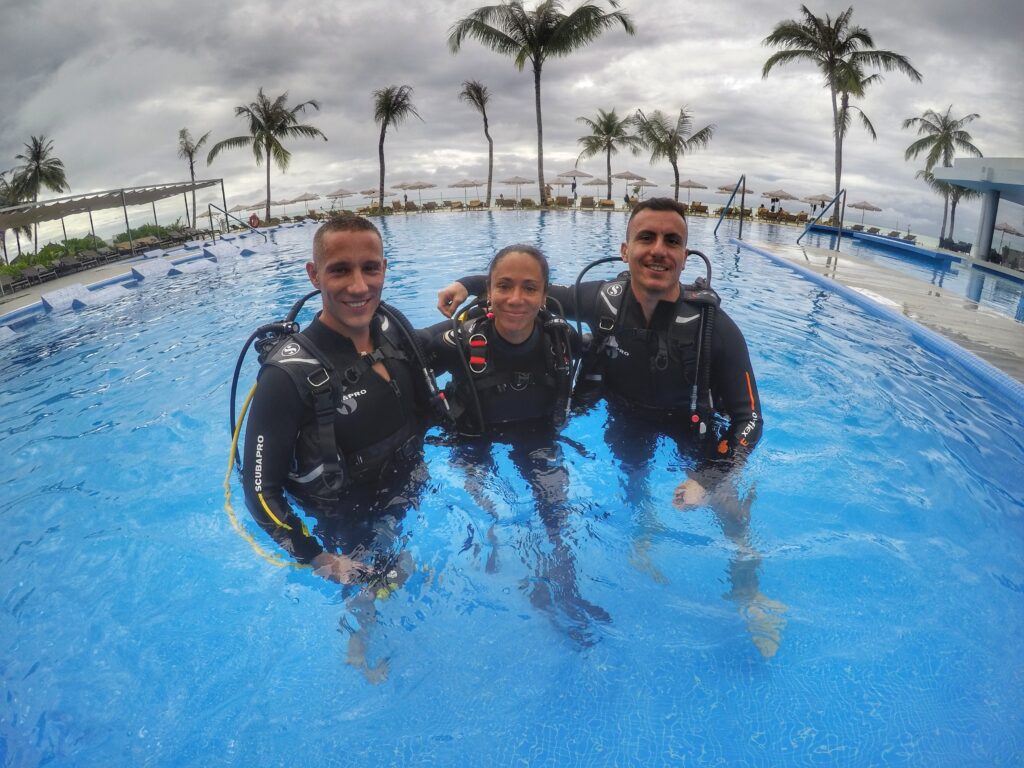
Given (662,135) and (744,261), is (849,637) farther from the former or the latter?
(662,135)

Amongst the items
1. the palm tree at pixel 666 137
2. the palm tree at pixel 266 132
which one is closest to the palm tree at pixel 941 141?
the palm tree at pixel 666 137

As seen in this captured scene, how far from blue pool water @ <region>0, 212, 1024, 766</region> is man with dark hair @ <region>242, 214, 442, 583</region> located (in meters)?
0.54

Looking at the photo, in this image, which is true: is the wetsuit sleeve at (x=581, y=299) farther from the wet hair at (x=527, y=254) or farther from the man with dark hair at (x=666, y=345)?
the wet hair at (x=527, y=254)

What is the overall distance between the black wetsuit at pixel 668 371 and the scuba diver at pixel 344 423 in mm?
1141

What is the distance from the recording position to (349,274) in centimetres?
234

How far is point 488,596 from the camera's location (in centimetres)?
322

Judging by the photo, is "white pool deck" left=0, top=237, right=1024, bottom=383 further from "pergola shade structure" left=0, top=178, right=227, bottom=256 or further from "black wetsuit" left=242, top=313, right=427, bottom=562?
"black wetsuit" left=242, top=313, right=427, bottom=562

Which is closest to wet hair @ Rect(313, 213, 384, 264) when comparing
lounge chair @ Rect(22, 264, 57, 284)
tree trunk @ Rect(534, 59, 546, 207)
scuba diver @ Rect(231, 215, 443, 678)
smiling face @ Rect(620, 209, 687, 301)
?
scuba diver @ Rect(231, 215, 443, 678)

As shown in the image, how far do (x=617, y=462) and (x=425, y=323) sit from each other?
641cm

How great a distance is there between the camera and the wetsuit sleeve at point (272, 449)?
2.16 m

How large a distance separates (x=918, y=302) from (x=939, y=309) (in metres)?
0.58

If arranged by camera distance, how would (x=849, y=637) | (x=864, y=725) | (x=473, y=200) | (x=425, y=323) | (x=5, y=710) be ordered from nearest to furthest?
(x=864, y=725) → (x=5, y=710) → (x=849, y=637) → (x=425, y=323) → (x=473, y=200)

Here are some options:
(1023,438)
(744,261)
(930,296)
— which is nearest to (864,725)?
(1023,438)

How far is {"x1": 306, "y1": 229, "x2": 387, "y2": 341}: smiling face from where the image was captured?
232cm
